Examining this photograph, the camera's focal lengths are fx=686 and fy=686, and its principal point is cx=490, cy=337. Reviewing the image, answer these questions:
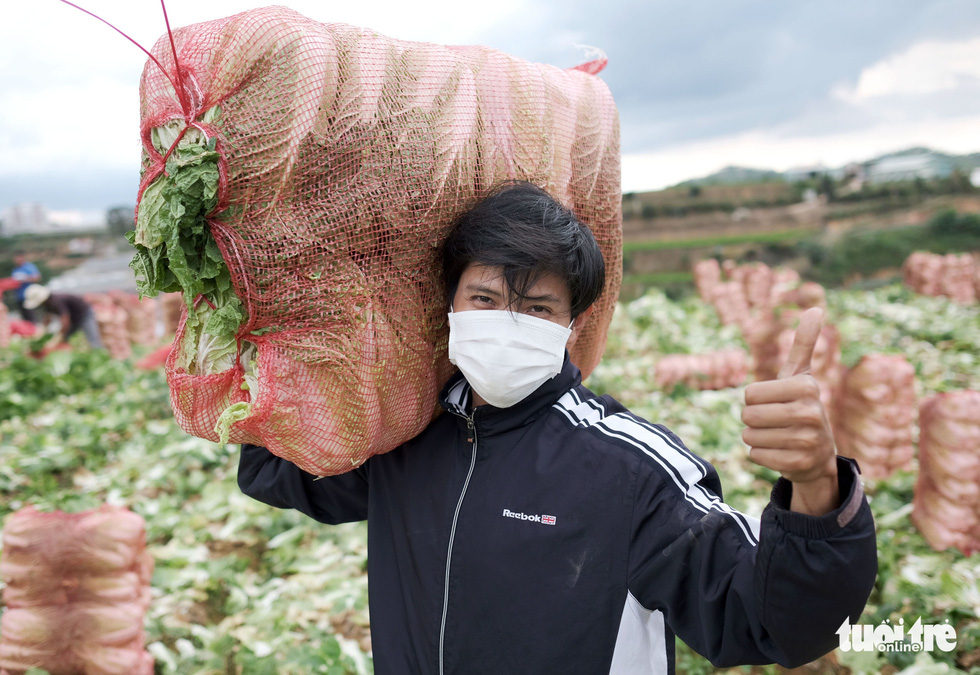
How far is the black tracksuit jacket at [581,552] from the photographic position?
1044 millimetres

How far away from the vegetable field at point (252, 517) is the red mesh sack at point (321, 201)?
129cm

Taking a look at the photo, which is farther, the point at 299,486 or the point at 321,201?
the point at 299,486

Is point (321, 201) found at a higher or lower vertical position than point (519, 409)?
higher

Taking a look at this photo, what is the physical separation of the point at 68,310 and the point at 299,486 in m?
10.2

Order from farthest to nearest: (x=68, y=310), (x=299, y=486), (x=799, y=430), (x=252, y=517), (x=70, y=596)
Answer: (x=68, y=310), (x=252, y=517), (x=70, y=596), (x=299, y=486), (x=799, y=430)

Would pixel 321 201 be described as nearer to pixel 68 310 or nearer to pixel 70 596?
pixel 70 596

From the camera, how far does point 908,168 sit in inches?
824

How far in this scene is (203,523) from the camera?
4.40m

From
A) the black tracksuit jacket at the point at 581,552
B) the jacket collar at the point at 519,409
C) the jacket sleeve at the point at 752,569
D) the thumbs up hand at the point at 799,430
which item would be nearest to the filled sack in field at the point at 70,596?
the black tracksuit jacket at the point at 581,552

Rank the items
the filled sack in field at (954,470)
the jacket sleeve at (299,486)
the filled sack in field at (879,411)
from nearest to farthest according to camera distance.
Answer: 1. the jacket sleeve at (299,486)
2. the filled sack in field at (954,470)
3. the filled sack in field at (879,411)

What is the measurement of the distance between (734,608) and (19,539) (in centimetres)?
286

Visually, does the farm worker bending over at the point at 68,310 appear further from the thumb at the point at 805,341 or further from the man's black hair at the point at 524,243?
the thumb at the point at 805,341

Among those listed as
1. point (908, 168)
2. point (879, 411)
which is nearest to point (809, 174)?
point (908, 168)

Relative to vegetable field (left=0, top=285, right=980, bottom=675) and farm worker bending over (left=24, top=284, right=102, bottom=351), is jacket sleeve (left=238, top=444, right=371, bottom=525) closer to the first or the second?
vegetable field (left=0, top=285, right=980, bottom=675)
